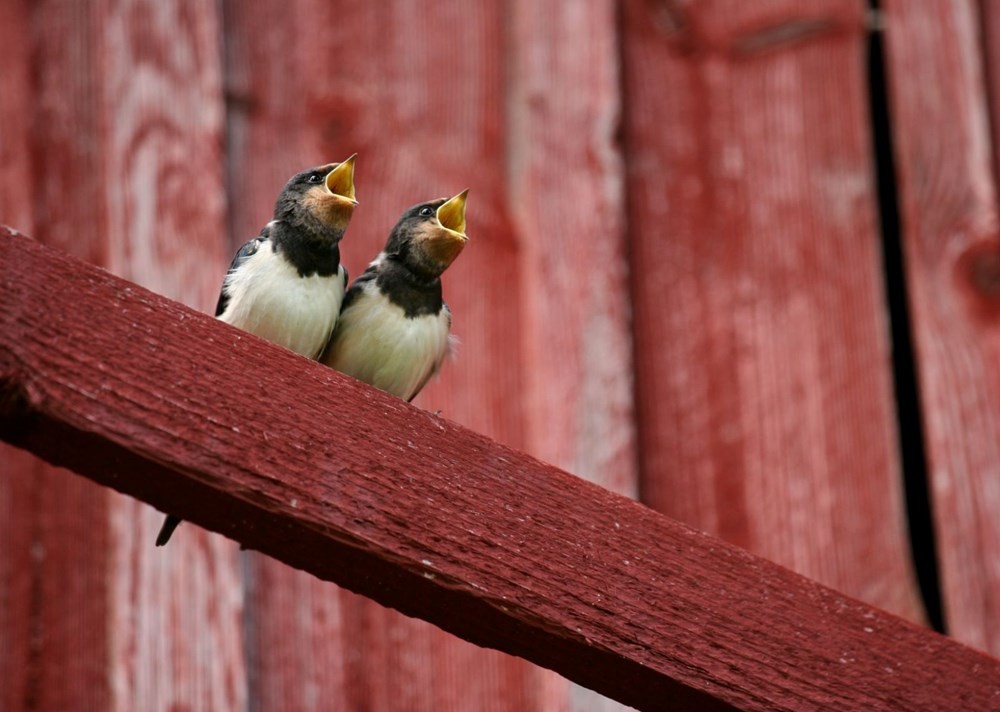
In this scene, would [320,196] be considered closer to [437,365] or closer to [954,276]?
[437,365]

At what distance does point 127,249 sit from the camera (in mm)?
3016

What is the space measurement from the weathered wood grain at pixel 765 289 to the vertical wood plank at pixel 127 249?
0.94m

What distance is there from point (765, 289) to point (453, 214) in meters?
0.71

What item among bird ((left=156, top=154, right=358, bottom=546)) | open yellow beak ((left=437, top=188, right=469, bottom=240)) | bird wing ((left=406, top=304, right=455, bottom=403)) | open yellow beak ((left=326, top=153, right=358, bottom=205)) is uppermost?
open yellow beak ((left=326, top=153, right=358, bottom=205))

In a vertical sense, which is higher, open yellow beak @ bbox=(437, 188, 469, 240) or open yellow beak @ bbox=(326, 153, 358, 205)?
open yellow beak @ bbox=(326, 153, 358, 205)

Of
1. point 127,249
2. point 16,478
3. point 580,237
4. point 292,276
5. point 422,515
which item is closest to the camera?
point 422,515

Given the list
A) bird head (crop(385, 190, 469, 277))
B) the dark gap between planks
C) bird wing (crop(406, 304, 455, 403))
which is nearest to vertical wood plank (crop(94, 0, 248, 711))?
bird head (crop(385, 190, 469, 277))

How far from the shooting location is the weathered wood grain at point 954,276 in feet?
10.7

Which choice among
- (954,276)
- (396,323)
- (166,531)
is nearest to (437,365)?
(396,323)

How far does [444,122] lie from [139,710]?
1406mm

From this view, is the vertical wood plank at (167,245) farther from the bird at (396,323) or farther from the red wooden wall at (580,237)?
the bird at (396,323)

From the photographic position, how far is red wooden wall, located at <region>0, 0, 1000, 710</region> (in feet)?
9.63

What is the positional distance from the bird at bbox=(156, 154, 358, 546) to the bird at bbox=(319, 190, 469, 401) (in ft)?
0.45

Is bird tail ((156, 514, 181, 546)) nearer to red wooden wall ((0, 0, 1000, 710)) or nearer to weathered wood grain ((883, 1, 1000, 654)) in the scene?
red wooden wall ((0, 0, 1000, 710))
